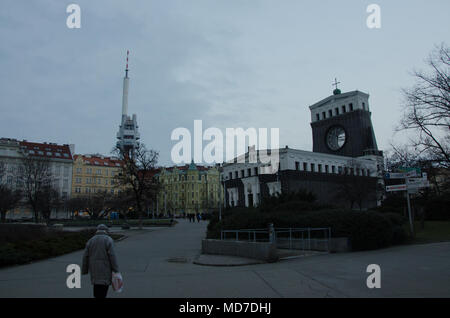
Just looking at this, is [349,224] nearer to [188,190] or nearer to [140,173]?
[140,173]

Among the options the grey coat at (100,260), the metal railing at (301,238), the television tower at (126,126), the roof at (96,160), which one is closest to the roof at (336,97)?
the roof at (96,160)

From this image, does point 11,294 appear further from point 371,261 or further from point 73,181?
point 73,181

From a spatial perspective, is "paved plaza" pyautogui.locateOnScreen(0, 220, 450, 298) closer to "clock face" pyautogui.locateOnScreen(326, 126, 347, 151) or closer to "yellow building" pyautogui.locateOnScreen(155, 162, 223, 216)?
"clock face" pyautogui.locateOnScreen(326, 126, 347, 151)

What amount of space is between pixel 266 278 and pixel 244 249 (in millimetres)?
5060

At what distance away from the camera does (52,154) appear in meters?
92.6

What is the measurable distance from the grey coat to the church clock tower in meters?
84.7

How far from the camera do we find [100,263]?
6.33 meters

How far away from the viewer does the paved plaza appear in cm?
803

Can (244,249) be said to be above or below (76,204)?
below

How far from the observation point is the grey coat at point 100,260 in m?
6.27

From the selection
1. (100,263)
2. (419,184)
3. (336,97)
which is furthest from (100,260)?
(336,97)

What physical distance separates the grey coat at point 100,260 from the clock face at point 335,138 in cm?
8941

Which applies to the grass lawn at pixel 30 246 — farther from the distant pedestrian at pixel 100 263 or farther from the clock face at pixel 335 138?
the clock face at pixel 335 138

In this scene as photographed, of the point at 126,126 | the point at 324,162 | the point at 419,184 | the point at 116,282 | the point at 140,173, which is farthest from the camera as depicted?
the point at 126,126
